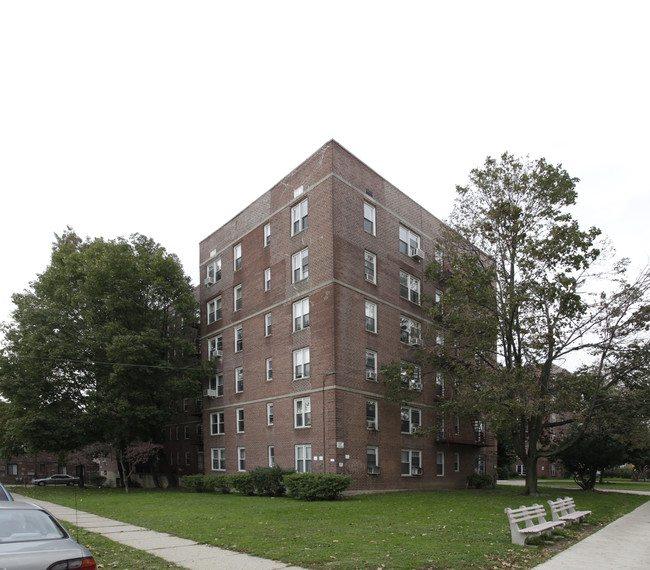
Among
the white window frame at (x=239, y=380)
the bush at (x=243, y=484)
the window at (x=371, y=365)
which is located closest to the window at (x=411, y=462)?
the window at (x=371, y=365)

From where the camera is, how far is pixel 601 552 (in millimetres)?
10969

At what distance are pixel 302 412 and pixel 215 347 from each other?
38.6ft

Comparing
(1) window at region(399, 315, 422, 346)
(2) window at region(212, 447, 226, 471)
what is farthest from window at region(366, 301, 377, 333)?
(2) window at region(212, 447, 226, 471)

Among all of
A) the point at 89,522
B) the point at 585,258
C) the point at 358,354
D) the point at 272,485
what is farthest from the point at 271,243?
the point at 89,522

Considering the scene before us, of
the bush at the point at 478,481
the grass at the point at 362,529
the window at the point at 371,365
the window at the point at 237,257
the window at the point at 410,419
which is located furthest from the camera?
the window at the point at 237,257

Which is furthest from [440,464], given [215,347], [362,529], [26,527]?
[26,527]

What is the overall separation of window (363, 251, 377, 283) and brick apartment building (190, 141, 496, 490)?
0.24 feet

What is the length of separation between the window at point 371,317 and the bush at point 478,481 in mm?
12947

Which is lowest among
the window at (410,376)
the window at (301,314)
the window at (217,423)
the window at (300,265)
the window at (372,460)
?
the window at (372,460)

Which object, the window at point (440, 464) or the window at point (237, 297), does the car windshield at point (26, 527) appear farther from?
the window at point (440, 464)

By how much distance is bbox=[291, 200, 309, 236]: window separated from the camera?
3081 centimetres

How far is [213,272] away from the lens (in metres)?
40.5

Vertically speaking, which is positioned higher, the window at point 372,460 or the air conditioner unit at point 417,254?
the air conditioner unit at point 417,254

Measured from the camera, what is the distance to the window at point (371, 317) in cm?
3006
